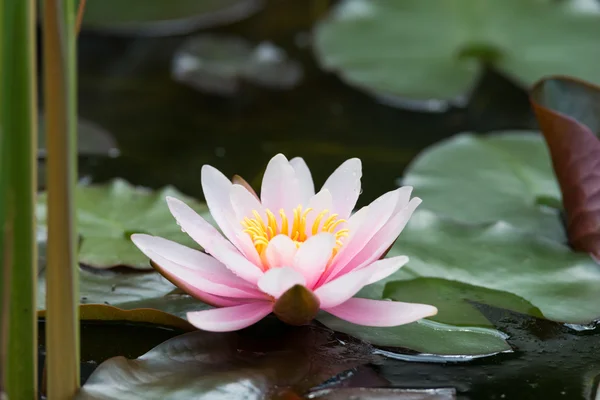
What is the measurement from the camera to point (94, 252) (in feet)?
2.94

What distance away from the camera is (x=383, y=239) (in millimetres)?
708

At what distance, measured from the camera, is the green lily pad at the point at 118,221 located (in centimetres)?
89

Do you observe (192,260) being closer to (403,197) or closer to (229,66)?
(403,197)

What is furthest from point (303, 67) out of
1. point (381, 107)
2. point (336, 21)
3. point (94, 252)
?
point (94, 252)

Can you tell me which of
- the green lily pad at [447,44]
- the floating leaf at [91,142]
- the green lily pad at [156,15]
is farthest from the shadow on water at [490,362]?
the green lily pad at [156,15]

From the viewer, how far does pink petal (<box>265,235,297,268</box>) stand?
0.66 meters

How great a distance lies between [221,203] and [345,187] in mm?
132

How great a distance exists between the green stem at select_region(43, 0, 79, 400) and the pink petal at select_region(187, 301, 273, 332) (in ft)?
0.36

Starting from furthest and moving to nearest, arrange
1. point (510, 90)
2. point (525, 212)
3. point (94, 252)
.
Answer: point (510, 90) < point (525, 212) < point (94, 252)

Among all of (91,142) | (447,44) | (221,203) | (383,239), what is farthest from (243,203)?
(447,44)

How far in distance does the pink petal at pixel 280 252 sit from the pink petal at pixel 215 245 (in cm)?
2

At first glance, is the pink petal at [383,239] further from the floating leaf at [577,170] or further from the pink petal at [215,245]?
the floating leaf at [577,170]

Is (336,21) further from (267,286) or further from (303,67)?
(267,286)

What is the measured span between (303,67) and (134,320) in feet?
3.38
